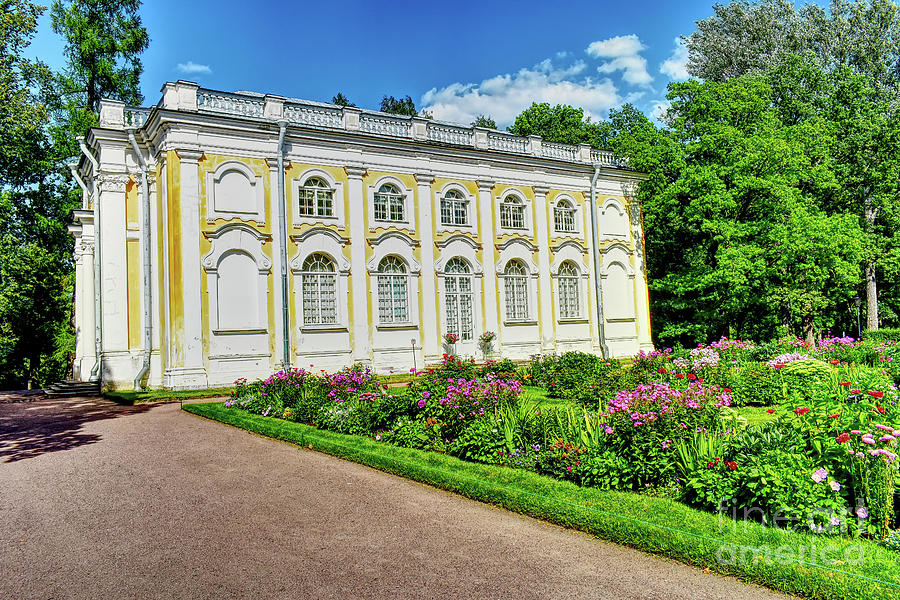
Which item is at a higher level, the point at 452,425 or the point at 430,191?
the point at 430,191

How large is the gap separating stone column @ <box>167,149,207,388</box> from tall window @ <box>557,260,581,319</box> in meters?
13.2

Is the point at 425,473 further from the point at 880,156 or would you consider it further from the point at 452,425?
the point at 880,156

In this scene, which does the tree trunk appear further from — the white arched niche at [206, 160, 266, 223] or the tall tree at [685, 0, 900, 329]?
the white arched niche at [206, 160, 266, 223]

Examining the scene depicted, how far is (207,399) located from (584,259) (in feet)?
50.7

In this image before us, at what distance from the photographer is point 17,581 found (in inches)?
183

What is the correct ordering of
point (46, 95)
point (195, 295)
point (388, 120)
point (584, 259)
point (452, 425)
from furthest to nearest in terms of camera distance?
point (46, 95) < point (584, 259) < point (388, 120) < point (195, 295) < point (452, 425)

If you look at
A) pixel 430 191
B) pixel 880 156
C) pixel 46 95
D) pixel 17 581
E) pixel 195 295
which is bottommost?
pixel 17 581

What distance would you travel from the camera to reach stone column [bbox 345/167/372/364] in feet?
68.0

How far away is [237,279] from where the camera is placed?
62.4 feet

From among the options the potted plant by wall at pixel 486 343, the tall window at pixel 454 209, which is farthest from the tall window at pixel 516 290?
the tall window at pixel 454 209

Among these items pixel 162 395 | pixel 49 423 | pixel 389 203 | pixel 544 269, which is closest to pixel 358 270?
pixel 389 203

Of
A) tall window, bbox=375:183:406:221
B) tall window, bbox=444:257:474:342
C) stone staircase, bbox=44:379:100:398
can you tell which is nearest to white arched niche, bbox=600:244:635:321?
tall window, bbox=444:257:474:342

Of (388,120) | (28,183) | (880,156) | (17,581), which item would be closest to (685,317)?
(880,156)

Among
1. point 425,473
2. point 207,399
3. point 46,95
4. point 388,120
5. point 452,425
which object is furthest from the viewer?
point 46,95
